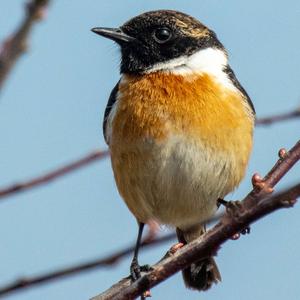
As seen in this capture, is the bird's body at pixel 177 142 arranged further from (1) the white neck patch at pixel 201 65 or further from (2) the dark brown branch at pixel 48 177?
(2) the dark brown branch at pixel 48 177

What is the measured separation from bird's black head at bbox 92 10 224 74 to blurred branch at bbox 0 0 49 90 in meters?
3.96

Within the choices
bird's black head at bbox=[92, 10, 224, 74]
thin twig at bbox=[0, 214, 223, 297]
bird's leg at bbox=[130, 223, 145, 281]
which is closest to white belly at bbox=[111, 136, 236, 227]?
bird's leg at bbox=[130, 223, 145, 281]

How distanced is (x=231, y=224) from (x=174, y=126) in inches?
108

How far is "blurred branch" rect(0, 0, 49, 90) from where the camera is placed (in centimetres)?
144

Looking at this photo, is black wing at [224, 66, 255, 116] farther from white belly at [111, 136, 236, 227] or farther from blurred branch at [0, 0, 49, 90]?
blurred branch at [0, 0, 49, 90]

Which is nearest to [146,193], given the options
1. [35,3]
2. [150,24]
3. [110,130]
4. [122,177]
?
[122,177]

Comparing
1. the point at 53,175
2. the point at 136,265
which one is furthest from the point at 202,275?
the point at 53,175

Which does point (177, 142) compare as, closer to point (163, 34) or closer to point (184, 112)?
point (184, 112)

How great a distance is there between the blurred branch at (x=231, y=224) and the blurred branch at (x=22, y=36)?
2.36 feet

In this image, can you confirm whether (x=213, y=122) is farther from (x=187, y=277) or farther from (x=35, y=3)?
(x=35, y=3)

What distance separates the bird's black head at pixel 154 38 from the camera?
549 cm

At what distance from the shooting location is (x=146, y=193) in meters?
5.01

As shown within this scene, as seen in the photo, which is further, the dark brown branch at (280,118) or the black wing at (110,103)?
the black wing at (110,103)

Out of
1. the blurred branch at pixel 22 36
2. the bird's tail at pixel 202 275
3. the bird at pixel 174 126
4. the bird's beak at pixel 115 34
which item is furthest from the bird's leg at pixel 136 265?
the blurred branch at pixel 22 36
